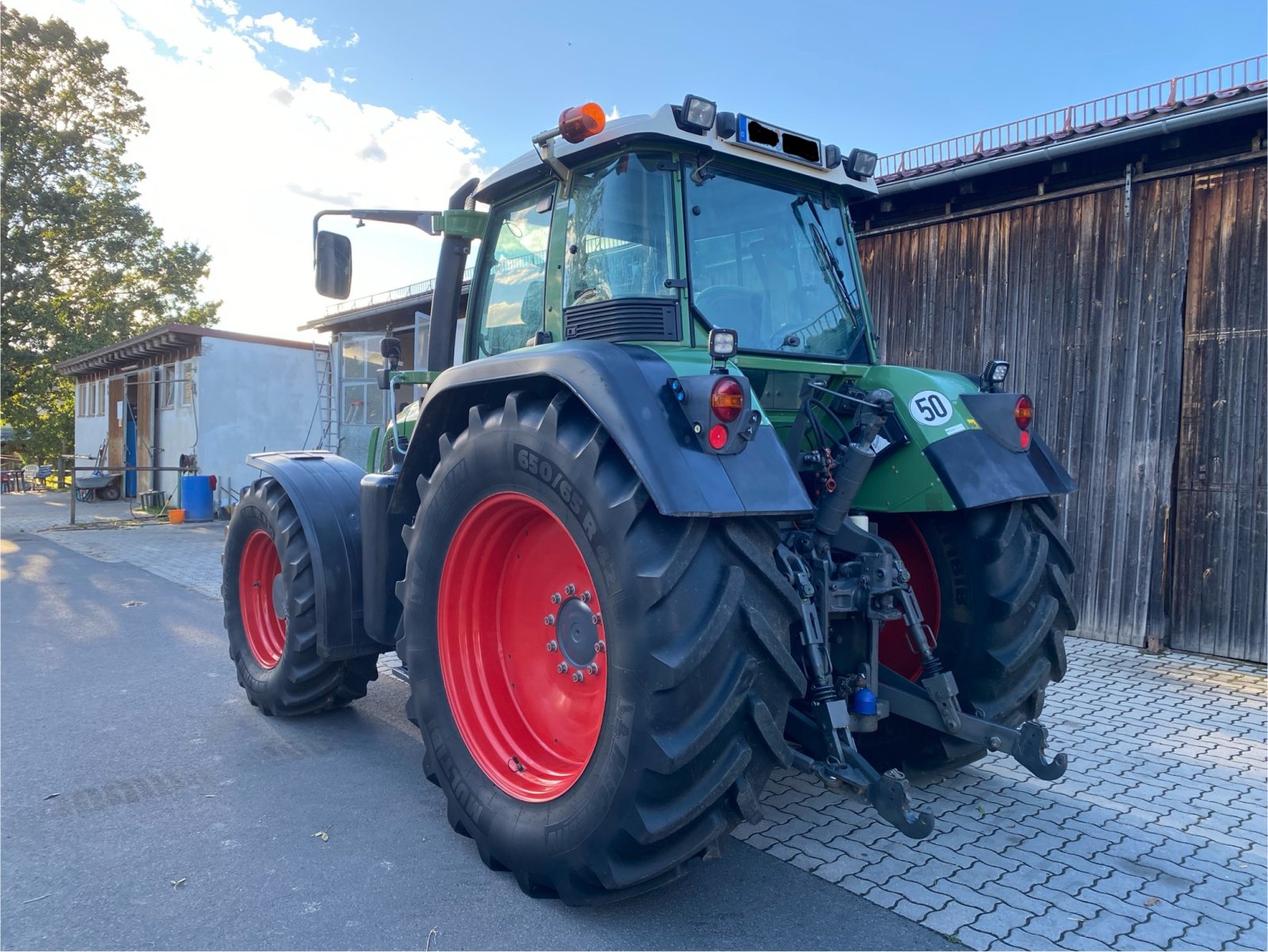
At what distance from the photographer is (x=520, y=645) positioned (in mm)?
3041

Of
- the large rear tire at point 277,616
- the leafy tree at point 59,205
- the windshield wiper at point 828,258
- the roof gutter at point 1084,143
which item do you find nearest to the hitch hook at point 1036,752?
the windshield wiper at point 828,258

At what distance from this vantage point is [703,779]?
2.20 m

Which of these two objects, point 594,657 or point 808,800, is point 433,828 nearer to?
point 594,657

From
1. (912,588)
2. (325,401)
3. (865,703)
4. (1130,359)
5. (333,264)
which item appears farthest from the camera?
(325,401)

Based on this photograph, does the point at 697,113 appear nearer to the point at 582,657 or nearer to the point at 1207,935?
the point at 582,657

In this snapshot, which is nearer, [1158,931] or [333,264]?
[1158,931]

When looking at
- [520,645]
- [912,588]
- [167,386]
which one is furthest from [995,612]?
[167,386]

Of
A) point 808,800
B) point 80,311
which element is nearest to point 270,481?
point 808,800

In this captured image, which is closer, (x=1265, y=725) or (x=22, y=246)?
(x=1265, y=725)

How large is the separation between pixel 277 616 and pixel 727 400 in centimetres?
315

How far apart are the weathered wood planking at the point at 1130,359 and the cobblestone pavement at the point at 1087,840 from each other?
1.39 meters

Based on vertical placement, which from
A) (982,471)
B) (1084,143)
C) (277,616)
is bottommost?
(277,616)

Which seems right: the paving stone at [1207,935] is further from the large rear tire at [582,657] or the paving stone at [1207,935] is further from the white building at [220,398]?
the white building at [220,398]

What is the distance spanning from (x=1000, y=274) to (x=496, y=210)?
482 cm
